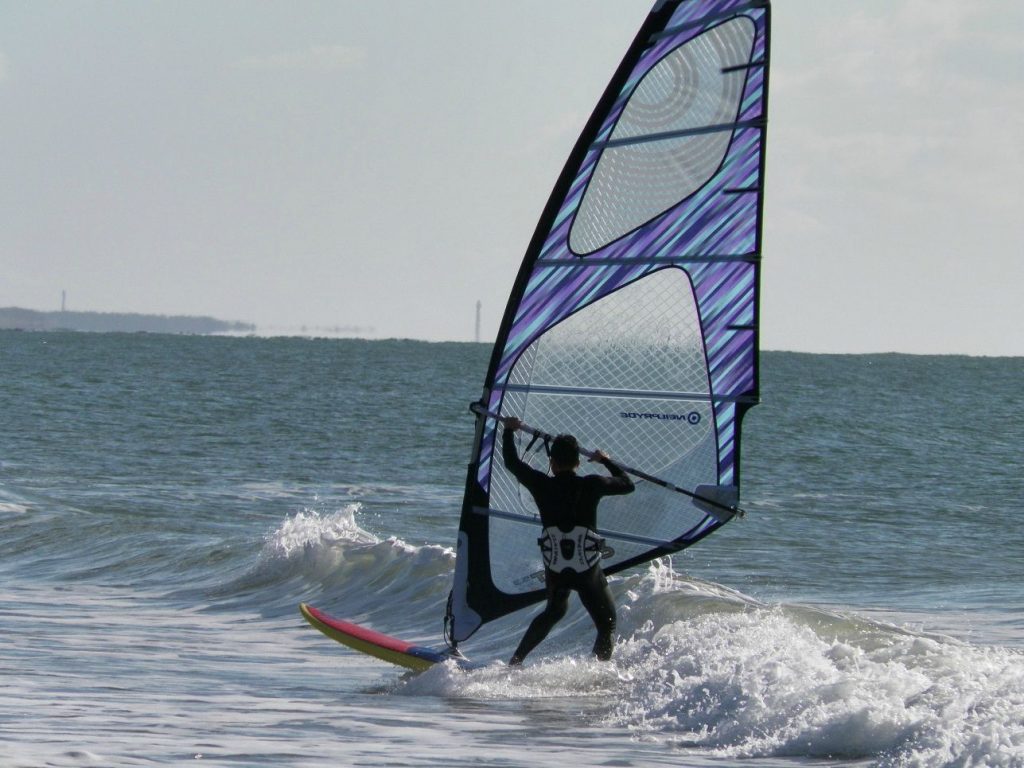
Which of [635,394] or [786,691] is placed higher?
[635,394]

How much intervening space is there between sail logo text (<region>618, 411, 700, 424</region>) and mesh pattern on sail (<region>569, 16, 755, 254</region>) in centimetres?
71

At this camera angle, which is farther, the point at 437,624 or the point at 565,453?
the point at 437,624

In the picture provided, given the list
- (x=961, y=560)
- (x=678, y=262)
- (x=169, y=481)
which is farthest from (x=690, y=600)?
(x=169, y=481)

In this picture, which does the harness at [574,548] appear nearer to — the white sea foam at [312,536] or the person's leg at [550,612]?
the person's leg at [550,612]

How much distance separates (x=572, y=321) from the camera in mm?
6602

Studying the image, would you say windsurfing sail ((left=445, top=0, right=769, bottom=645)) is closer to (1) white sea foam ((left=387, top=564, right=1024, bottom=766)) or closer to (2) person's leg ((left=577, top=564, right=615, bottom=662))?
(2) person's leg ((left=577, top=564, right=615, bottom=662))

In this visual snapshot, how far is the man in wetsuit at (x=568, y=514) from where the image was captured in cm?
625

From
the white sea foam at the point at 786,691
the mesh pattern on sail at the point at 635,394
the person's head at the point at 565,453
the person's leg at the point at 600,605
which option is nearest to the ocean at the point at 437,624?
the white sea foam at the point at 786,691

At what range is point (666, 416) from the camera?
6.55 metres

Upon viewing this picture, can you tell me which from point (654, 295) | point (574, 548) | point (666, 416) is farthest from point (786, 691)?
point (654, 295)

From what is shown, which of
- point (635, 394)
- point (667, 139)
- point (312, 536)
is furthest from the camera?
point (312, 536)

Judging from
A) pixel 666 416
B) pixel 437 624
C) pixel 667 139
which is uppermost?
pixel 667 139

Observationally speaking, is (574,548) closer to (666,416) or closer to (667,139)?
(666,416)

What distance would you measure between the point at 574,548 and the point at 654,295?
3.58ft
